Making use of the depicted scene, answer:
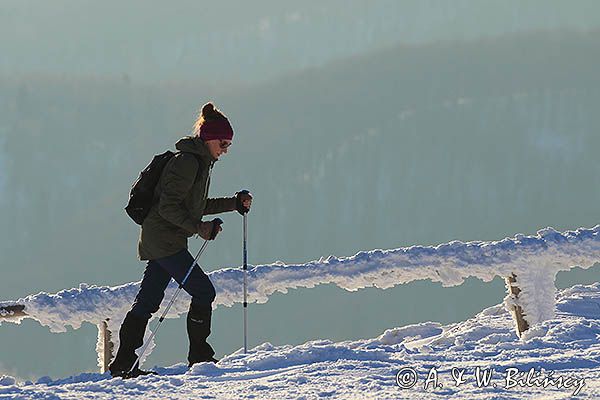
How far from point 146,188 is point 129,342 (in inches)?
41.2

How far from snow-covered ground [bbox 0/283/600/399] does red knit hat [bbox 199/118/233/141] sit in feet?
4.79

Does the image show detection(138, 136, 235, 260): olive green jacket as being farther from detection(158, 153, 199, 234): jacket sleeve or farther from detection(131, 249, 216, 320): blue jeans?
detection(131, 249, 216, 320): blue jeans

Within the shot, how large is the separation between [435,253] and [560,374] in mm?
2422

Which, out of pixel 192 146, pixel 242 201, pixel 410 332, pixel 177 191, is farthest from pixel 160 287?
pixel 410 332

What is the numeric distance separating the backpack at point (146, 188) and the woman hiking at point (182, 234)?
40 millimetres

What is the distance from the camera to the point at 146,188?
691 centimetres

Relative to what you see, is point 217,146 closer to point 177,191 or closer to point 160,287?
point 177,191

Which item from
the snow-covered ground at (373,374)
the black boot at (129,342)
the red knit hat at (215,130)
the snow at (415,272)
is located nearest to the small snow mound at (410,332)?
the snow at (415,272)

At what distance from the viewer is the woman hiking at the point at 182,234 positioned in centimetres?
675

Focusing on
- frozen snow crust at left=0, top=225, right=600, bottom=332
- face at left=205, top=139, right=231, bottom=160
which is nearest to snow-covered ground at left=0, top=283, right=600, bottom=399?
frozen snow crust at left=0, top=225, right=600, bottom=332

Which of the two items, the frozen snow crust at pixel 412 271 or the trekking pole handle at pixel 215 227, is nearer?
the trekking pole handle at pixel 215 227

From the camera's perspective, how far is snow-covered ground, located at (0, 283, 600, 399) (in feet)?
18.1

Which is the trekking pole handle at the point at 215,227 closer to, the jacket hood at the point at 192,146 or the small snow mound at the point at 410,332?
the jacket hood at the point at 192,146

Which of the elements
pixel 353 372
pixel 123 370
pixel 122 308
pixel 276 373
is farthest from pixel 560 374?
pixel 122 308
